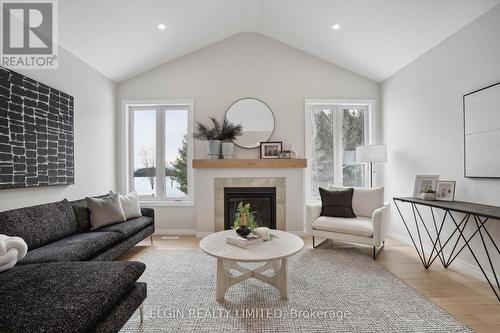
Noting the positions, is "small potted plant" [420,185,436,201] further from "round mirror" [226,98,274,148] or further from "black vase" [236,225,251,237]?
"round mirror" [226,98,274,148]

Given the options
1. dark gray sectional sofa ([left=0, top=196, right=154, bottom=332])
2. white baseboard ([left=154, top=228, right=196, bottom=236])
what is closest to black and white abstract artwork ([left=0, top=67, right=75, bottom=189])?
dark gray sectional sofa ([left=0, top=196, right=154, bottom=332])

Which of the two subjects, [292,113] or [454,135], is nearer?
[454,135]

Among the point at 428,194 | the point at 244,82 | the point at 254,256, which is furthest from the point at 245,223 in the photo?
the point at 244,82

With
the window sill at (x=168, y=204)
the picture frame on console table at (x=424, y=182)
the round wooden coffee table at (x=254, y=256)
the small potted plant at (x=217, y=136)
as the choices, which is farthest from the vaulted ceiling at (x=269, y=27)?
the round wooden coffee table at (x=254, y=256)

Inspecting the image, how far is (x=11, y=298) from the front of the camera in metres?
1.22

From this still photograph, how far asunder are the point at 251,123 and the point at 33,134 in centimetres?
290

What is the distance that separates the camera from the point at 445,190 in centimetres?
277

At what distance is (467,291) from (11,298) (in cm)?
339

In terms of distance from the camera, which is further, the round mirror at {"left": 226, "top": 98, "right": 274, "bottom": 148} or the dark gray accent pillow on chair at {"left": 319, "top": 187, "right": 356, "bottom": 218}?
the round mirror at {"left": 226, "top": 98, "right": 274, "bottom": 148}

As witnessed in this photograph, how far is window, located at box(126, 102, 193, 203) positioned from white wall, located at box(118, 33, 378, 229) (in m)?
0.26

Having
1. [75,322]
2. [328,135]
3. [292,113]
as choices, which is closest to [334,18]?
[292,113]

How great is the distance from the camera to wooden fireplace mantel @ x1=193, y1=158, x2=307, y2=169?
3986 millimetres

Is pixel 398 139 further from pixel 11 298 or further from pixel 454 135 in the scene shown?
pixel 11 298

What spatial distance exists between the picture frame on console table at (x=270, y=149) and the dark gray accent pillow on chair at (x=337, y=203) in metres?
1.10
